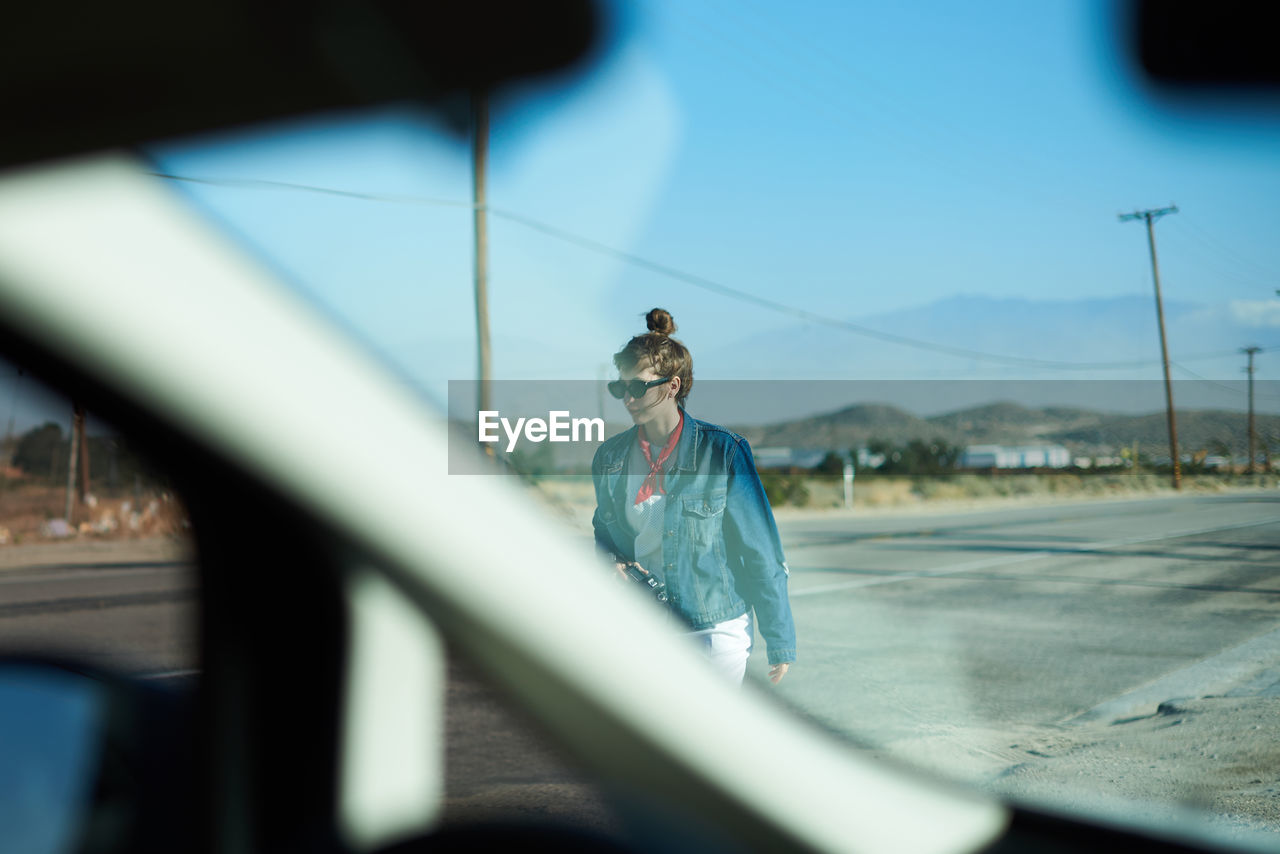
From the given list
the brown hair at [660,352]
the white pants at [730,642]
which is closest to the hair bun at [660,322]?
the brown hair at [660,352]

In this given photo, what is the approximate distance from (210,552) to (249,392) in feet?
1.39

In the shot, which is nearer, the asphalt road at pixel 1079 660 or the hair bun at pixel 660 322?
the hair bun at pixel 660 322

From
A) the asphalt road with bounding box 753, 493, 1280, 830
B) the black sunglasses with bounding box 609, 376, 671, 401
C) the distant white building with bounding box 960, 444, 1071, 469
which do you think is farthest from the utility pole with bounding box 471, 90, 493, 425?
the distant white building with bounding box 960, 444, 1071, 469

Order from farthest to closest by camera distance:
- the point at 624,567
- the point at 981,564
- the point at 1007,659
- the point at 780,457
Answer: the point at 981,564 < the point at 780,457 < the point at 1007,659 < the point at 624,567

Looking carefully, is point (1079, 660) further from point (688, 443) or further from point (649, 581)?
point (649, 581)

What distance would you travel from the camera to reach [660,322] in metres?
1.86

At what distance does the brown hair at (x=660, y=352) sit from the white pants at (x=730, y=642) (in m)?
0.42

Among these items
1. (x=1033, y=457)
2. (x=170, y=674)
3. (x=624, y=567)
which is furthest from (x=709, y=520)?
(x=1033, y=457)

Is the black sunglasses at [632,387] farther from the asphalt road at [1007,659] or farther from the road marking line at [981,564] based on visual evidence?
the road marking line at [981,564]

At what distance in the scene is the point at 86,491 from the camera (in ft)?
4.74

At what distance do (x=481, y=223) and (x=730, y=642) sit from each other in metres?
1.24

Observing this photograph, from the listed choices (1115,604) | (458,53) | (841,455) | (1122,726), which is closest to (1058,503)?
(841,455)

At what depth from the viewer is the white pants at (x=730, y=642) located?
1.68 meters

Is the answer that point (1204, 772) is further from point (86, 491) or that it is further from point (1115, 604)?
point (1115, 604)
